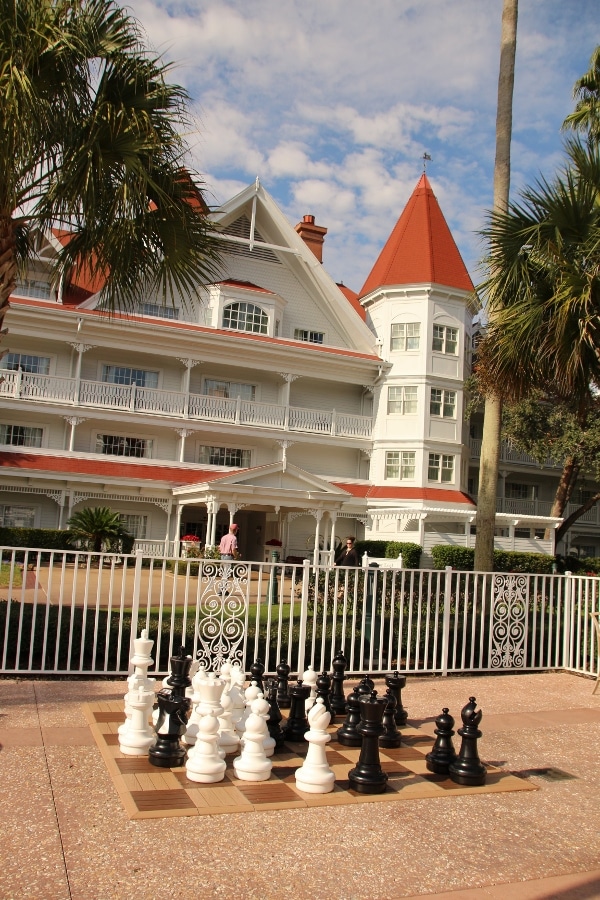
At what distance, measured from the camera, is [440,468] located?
3375 centimetres

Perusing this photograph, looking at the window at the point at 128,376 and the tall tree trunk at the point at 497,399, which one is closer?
the tall tree trunk at the point at 497,399

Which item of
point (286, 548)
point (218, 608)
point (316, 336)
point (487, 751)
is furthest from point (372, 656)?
point (316, 336)

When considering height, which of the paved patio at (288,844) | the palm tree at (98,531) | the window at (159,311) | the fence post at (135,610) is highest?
the window at (159,311)

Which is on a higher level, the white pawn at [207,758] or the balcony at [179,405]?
the balcony at [179,405]

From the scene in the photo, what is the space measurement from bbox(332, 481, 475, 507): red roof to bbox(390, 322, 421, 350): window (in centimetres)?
619

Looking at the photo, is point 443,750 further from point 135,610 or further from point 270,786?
point 135,610

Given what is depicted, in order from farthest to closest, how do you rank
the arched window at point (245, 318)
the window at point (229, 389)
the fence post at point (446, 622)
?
the window at point (229, 389)
the arched window at point (245, 318)
the fence post at point (446, 622)

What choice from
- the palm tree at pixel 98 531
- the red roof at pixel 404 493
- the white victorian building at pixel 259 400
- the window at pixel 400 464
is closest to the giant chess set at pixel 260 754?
the palm tree at pixel 98 531

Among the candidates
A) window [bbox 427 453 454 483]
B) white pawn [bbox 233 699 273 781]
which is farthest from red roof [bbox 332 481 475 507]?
white pawn [bbox 233 699 273 781]

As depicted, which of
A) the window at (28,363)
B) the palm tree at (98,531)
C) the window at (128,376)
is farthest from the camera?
the window at (128,376)

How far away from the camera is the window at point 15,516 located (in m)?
29.2

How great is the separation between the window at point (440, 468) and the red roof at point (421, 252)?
7391mm

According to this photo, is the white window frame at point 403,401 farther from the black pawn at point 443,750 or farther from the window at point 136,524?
the black pawn at point 443,750

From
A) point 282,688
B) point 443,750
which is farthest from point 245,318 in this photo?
point 443,750
